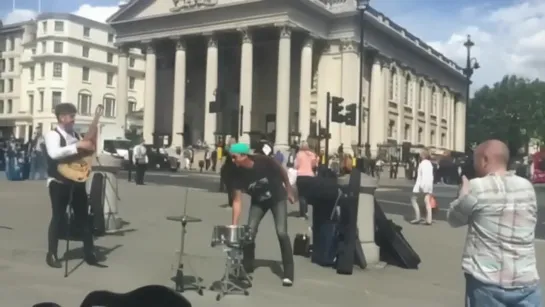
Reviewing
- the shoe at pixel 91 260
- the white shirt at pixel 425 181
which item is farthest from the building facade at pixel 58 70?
the shoe at pixel 91 260

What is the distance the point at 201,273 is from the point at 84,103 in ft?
265

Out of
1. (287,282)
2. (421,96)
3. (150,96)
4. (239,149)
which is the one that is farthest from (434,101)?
(239,149)

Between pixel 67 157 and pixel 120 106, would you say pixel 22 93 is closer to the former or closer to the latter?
pixel 120 106

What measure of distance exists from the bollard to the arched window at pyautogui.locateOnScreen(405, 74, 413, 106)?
58602mm

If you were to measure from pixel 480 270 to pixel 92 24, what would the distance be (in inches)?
3538

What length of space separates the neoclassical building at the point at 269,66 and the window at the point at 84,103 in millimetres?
23941

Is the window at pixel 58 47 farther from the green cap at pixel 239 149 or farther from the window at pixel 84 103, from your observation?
the green cap at pixel 239 149

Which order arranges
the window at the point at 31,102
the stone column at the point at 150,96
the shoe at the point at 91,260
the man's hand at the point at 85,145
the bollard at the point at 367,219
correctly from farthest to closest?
the window at the point at 31,102, the stone column at the point at 150,96, the bollard at the point at 367,219, the shoe at the point at 91,260, the man's hand at the point at 85,145

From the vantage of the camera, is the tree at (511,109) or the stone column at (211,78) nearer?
the stone column at (211,78)

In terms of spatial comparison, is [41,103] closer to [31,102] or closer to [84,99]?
[31,102]

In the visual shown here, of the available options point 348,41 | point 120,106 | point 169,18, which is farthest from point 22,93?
point 348,41

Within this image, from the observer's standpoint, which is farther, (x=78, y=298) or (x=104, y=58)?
(x=104, y=58)

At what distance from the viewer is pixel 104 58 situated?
291 ft

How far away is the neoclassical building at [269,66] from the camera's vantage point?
51938 millimetres
